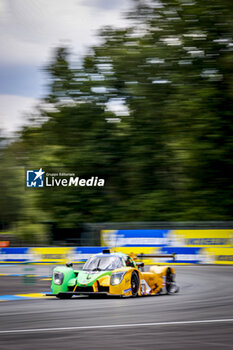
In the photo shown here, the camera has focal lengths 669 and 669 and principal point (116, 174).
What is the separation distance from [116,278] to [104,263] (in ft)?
2.60

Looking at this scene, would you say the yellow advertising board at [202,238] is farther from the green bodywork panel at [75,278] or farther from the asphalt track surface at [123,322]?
the green bodywork panel at [75,278]

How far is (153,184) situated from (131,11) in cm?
1203

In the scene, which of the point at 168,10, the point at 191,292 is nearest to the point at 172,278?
the point at 191,292

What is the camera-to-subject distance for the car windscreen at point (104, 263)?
15.3 m

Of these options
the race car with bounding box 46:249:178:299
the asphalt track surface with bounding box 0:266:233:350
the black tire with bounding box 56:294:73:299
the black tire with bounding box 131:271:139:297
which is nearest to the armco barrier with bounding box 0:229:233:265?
the asphalt track surface with bounding box 0:266:233:350

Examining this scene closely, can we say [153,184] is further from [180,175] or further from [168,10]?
[168,10]

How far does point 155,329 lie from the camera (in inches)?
371

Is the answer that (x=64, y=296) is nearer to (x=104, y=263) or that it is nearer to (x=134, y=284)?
(x=104, y=263)

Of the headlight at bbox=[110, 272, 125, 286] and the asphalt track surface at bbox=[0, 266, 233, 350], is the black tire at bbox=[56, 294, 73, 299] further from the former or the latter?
the headlight at bbox=[110, 272, 125, 286]

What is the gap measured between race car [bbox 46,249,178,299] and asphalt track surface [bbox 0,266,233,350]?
0.88 ft

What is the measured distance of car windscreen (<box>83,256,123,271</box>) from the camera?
50.3 ft

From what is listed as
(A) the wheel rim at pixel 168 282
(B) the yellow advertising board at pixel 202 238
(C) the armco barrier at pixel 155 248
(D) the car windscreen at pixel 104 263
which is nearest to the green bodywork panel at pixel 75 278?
(D) the car windscreen at pixel 104 263

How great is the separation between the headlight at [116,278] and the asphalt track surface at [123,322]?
A: 0.43 meters

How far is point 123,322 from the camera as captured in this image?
10.4m
